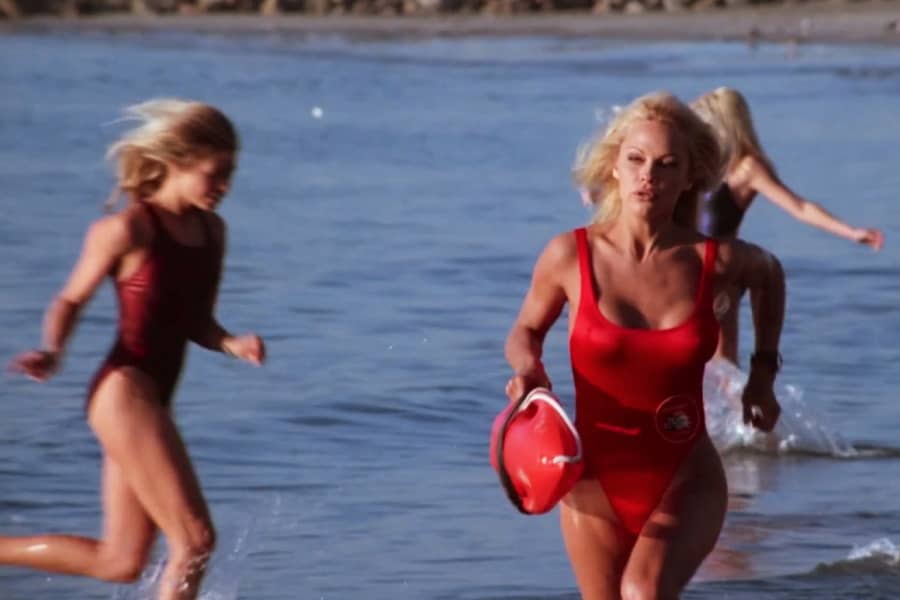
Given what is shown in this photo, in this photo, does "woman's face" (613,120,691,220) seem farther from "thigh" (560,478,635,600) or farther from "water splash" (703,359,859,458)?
"water splash" (703,359,859,458)

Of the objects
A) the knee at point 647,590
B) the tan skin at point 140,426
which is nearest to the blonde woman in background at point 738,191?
the tan skin at point 140,426

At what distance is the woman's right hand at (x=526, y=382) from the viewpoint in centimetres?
522

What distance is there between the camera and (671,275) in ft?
17.6

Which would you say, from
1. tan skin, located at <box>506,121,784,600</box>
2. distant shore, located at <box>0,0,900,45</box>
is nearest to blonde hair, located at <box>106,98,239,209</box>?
tan skin, located at <box>506,121,784,600</box>

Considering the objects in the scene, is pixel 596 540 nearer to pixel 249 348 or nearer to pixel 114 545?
pixel 249 348

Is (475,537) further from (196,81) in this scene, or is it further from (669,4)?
(669,4)

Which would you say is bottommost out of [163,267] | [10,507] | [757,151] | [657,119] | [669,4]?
[669,4]

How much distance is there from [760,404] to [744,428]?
4327 millimetres

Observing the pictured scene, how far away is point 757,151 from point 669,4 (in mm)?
38477

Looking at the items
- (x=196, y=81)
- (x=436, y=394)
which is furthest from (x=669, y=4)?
(x=436, y=394)

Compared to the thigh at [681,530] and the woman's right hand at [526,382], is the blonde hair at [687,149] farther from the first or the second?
the thigh at [681,530]

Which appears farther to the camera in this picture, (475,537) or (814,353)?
(814,353)

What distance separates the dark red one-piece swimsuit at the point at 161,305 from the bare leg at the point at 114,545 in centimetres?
25

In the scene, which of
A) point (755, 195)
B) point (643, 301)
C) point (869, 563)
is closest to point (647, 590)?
point (643, 301)
